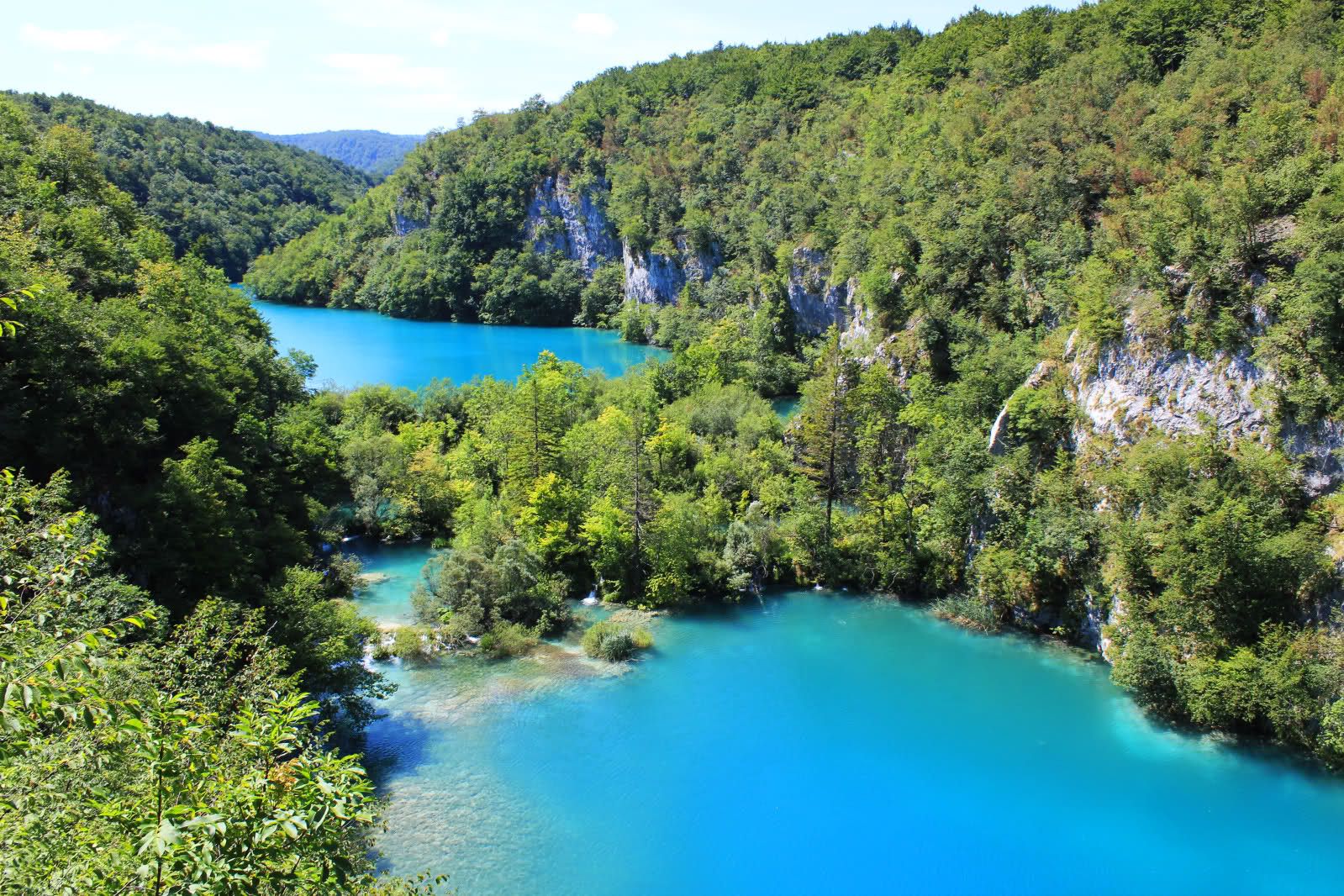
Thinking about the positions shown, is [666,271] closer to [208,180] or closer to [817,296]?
[817,296]

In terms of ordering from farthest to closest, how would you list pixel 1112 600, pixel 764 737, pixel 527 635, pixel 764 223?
pixel 764 223
pixel 527 635
pixel 1112 600
pixel 764 737

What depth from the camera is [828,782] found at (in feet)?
69.9

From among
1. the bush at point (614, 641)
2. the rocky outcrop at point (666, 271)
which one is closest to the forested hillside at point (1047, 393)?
the bush at point (614, 641)

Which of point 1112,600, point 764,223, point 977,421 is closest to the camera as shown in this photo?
point 1112,600

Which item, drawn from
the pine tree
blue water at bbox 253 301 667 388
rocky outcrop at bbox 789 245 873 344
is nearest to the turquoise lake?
the pine tree

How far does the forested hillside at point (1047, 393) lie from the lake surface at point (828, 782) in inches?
84.7

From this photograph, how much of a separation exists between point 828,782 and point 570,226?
80.7 meters

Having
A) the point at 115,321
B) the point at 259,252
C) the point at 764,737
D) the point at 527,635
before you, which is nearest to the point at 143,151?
the point at 259,252

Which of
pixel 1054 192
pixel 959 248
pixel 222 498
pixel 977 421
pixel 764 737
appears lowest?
pixel 764 737

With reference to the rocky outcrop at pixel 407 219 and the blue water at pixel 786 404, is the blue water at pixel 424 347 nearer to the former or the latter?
the blue water at pixel 786 404

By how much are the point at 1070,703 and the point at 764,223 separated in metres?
45.2

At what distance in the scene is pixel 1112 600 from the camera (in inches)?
967

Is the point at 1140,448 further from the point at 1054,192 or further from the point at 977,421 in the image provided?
the point at 1054,192

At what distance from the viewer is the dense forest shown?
747 centimetres
